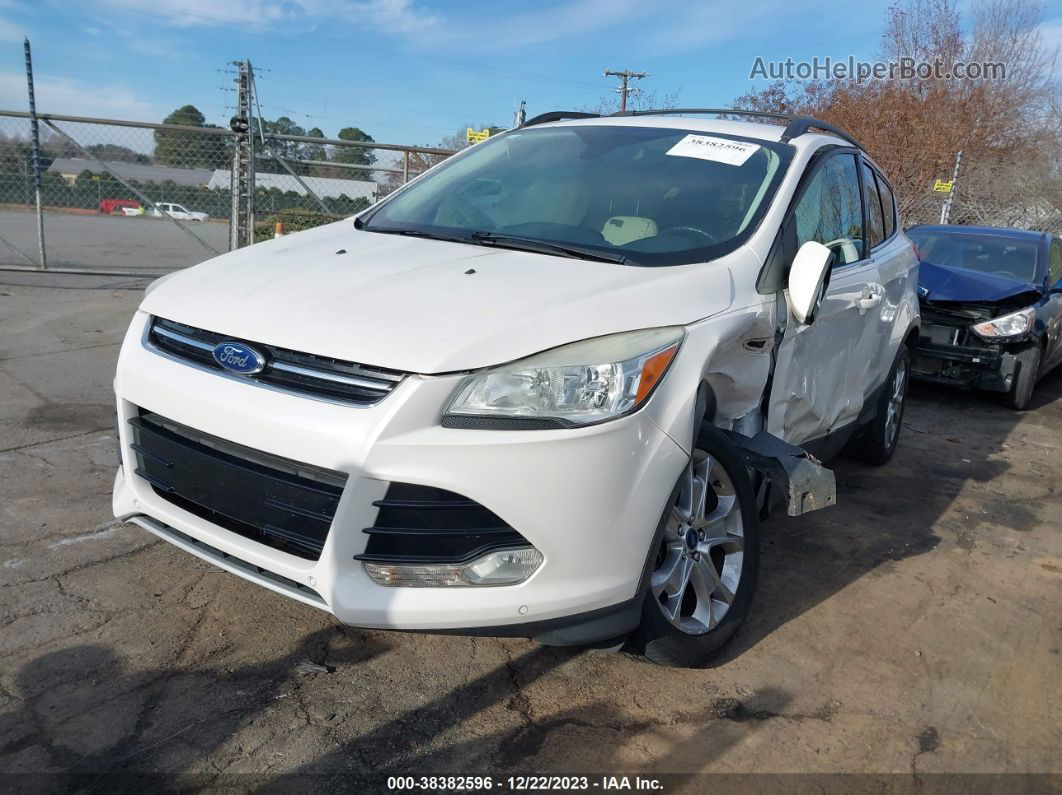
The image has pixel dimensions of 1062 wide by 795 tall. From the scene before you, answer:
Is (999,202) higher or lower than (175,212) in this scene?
higher

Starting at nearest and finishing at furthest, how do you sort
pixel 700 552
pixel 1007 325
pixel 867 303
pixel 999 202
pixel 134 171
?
1. pixel 700 552
2. pixel 867 303
3. pixel 1007 325
4. pixel 134 171
5. pixel 999 202

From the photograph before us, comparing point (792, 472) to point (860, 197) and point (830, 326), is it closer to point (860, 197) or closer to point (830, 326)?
point (830, 326)

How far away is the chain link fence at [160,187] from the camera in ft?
32.5

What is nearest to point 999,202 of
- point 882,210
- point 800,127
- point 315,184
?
point 315,184

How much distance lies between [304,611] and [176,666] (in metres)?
0.48

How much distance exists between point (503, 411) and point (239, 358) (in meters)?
0.78

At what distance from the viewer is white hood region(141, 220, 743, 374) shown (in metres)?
2.29

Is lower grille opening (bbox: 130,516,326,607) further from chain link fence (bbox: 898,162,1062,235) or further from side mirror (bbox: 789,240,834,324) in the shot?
chain link fence (bbox: 898,162,1062,235)

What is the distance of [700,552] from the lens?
2.84m

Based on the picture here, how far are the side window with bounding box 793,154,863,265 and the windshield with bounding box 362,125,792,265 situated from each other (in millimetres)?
220

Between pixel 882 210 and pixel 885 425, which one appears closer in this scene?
pixel 882 210

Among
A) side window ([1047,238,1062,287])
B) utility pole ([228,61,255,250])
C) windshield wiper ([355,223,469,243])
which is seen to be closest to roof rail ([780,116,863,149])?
windshield wiper ([355,223,469,243])

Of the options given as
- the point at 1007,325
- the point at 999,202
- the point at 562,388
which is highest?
the point at 999,202

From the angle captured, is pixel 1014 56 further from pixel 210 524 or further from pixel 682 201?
pixel 210 524
